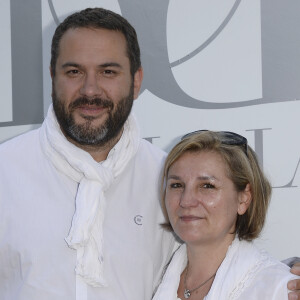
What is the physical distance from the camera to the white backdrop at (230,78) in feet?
8.00

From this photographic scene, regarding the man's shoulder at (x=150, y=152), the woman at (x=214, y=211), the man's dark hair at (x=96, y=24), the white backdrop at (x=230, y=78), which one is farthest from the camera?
the white backdrop at (x=230, y=78)

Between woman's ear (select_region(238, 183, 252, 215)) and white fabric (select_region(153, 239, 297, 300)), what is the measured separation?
0.09 metres

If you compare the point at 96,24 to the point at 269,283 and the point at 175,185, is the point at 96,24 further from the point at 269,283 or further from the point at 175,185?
the point at 269,283

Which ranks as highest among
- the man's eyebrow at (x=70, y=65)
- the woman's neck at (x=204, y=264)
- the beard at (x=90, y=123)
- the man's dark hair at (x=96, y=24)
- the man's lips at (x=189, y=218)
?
the man's dark hair at (x=96, y=24)

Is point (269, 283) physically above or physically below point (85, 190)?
below

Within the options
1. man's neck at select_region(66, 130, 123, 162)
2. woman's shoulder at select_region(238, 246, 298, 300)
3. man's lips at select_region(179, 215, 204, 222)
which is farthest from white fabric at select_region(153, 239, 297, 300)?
man's neck at select_region(66, 130, 123, 162)

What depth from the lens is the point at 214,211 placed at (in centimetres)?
185

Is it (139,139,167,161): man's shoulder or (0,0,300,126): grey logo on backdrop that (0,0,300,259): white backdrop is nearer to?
(0,0,300,126): grey logo on backdrop

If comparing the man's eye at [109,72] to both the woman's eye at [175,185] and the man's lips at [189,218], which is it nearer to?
the woman's eye at [175,185]

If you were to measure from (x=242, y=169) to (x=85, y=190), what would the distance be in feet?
1.46

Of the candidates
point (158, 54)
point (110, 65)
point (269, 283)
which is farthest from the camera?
point (158, 54)

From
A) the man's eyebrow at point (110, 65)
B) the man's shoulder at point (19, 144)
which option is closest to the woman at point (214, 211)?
the man's eyebrow at point (110, 65)

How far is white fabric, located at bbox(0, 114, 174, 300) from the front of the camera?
1931 millimetres

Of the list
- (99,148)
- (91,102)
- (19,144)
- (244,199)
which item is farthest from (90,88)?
(244,199)
